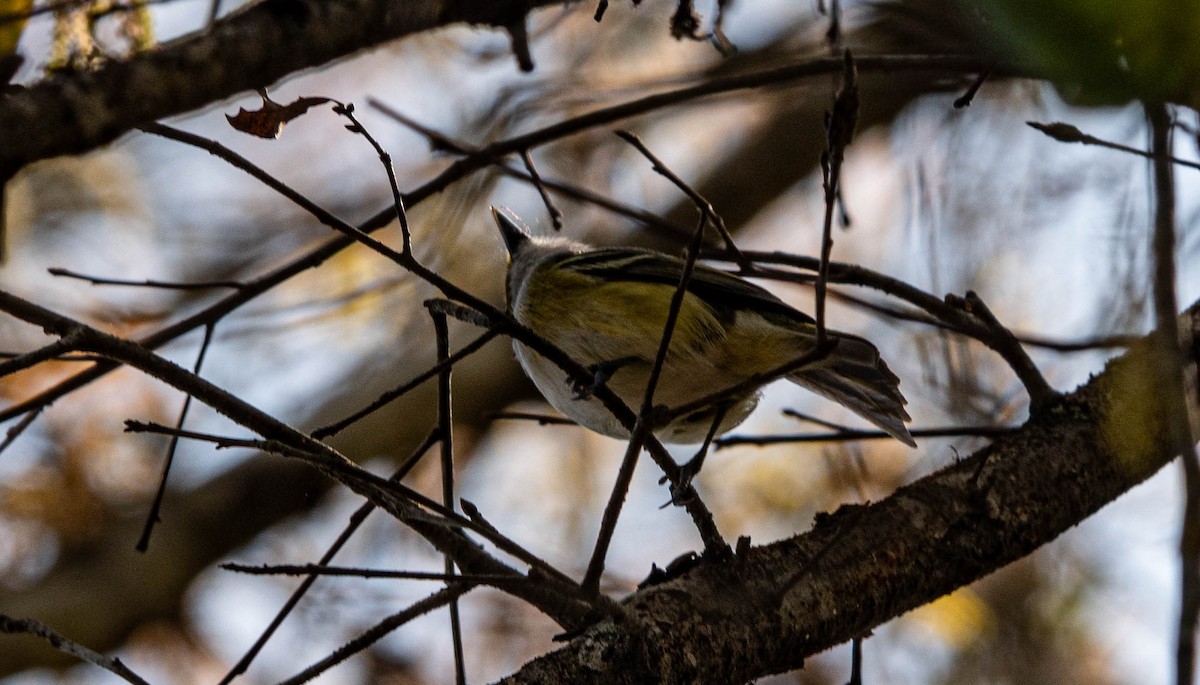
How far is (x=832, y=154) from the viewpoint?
1478 mm

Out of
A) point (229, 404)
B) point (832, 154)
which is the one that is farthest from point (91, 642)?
point (832, 154)

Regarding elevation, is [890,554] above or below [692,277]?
below

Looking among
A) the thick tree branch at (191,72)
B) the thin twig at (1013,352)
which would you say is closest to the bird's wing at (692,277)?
the thin twig at (1013,352)

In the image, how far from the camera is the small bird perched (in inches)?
124

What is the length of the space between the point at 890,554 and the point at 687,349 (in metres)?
0.96

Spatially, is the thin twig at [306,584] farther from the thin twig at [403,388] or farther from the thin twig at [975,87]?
the thin twig at [975,87]

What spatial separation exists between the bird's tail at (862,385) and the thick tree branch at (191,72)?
4.59 feet

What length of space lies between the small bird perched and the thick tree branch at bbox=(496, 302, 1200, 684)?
1.43 feet

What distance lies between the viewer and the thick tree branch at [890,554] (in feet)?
6.82

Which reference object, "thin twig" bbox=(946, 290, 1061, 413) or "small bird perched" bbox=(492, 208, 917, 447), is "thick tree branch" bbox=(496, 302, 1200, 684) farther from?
"small bird perched" bbox=(492, 208, 917, 447)

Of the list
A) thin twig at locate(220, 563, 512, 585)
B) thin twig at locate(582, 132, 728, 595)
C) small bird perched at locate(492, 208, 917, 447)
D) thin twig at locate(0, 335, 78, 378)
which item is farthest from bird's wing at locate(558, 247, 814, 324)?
thin twig at locate(0, 335, 78, 378)

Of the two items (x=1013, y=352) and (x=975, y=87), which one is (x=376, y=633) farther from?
(x=1013, y=352)

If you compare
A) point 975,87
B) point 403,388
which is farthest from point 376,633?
point 975,87

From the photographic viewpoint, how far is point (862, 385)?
10.4ft
